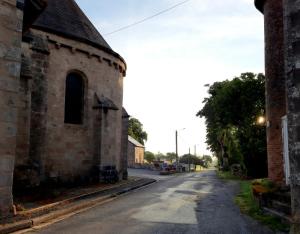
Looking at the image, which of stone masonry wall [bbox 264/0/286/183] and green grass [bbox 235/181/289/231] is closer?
green grass [bbox 235/181/289/231]

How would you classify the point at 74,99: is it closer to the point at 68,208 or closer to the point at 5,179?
the point at 68,208

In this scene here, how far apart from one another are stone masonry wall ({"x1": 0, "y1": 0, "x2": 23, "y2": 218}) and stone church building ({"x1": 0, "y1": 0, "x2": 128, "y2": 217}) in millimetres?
25

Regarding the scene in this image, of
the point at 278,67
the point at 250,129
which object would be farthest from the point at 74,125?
the point at 250,129

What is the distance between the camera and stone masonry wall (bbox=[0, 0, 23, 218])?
877cm

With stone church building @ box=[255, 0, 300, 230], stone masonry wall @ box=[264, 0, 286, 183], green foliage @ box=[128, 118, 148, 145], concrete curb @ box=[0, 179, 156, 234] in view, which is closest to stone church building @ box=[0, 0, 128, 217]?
concrete curb @ box=[0, 179, 156, 234]

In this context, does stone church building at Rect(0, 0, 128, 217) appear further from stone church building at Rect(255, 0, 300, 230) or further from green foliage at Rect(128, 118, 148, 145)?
green foliage at Rect(128, 118, 148, 145)

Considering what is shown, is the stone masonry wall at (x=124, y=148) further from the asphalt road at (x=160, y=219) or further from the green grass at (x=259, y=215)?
the green grass at (x=259, y=215)

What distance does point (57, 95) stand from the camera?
17312mm

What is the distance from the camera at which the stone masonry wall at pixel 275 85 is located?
12.0m

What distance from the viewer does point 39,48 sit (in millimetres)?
14867

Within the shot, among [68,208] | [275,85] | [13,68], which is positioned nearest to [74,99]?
[68,208]

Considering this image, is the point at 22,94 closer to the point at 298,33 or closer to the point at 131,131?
the point at 298,33

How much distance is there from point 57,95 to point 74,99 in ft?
5.04

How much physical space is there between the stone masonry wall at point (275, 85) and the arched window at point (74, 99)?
33.0 feet
